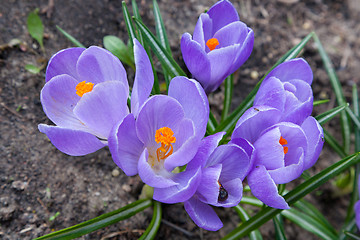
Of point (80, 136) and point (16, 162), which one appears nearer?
point (80, 136)

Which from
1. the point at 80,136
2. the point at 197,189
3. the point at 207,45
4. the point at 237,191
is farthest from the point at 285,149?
the point at 80,136

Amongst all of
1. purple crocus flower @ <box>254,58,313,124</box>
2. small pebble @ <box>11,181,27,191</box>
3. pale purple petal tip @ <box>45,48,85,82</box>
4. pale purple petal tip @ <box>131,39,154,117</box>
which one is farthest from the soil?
purple crocus flower @ <box>254,58,313,124</box>

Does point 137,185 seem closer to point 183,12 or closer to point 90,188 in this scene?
point 90,188

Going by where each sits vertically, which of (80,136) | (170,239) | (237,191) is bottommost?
(170,239)

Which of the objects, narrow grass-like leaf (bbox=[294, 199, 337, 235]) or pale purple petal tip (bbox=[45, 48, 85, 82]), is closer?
pale purple petal tip (bbox=[45, 48, 85, 82])

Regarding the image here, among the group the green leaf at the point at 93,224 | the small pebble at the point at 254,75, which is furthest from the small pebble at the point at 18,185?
the small pebble at the point at 254,75

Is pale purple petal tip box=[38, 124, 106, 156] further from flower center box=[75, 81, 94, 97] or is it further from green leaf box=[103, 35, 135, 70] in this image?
green leaf box=[103, 35, 135, 70]
